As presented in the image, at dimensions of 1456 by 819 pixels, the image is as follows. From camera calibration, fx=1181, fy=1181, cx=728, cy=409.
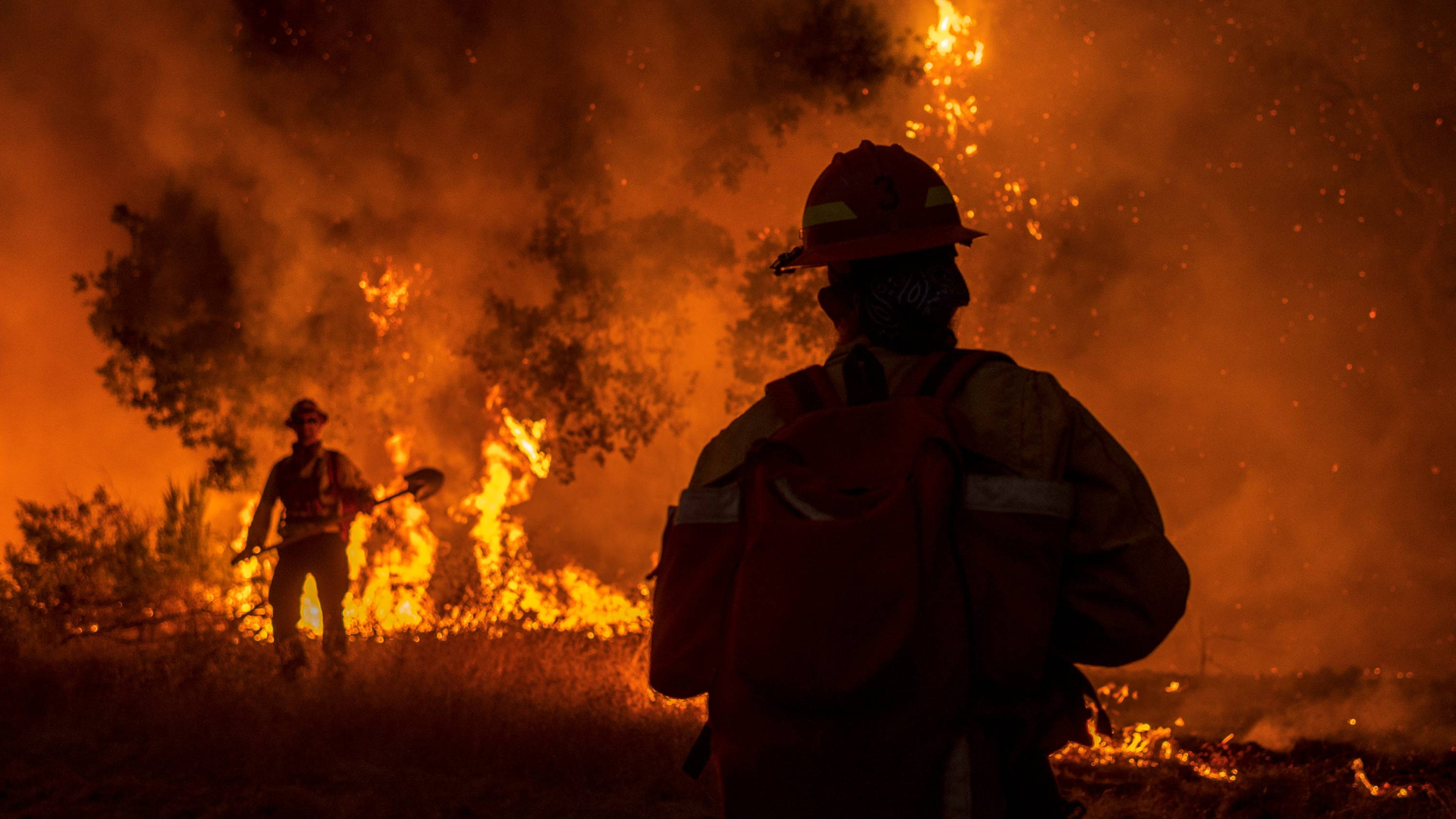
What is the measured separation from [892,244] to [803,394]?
336 millimetres

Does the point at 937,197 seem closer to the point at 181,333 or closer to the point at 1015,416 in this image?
the point at 1015,416

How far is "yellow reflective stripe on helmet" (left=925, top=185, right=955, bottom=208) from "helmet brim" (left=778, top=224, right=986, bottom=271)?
0.15 feet

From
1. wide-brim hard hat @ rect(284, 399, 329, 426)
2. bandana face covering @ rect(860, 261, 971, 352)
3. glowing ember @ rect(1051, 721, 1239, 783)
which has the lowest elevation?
glowing ember @ rect(1051, 721, 1239, 783)

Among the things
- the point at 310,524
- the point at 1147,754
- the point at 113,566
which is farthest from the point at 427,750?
the point at 113,566

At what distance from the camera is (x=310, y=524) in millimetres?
8039

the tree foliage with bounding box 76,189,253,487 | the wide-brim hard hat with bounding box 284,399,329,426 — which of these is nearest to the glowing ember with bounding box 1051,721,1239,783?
the wide-brim hard hat with bounding box 284,399,329,426

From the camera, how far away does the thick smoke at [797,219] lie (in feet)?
40.5

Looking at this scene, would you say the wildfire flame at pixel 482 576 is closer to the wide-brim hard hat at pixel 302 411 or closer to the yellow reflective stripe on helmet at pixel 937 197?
the wide-brim hard hat at pixel 302 411

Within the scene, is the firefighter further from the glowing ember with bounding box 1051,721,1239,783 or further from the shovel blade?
the glowing ember with bounding box 1051,721,1239,783

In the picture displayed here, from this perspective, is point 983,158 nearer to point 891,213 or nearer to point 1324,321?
point 1324,321

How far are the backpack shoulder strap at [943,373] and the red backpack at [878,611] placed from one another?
0.03m

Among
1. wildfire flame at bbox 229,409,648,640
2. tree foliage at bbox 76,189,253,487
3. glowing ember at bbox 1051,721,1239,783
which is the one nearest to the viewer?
glowing ember at bbox 1051,721,1239,783

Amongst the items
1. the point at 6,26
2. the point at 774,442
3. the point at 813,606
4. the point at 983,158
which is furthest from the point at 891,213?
the point at 6,26

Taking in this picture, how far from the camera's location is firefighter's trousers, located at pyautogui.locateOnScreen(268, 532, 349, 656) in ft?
26.5
